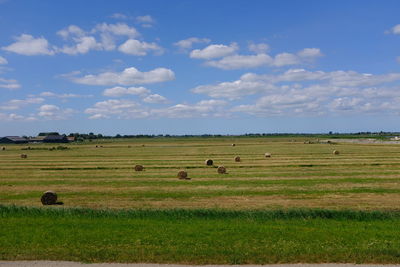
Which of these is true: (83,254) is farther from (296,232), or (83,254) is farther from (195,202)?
(195,202)

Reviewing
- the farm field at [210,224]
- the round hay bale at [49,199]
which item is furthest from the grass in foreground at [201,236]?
the round hay bale at [49,199]

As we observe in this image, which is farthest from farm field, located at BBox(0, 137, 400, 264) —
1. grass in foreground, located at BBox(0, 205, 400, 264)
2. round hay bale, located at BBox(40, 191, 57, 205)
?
round hay bale, located at BBox(40, 191, 57, 205)

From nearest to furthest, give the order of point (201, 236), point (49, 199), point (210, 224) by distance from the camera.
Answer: point (201, 236)
point (210, 224)
point (49, 199)

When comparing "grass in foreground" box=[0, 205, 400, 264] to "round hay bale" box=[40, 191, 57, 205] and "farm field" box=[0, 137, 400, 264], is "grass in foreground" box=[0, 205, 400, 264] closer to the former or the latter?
"farm field" box=[0, 137, 400, 264]

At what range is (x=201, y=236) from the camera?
13.0 m

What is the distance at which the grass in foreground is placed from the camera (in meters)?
10.7

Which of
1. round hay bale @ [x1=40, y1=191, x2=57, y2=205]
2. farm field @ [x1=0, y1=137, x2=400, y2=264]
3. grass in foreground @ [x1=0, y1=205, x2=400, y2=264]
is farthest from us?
round hay bale @ [x1=40, y1=191, x2=57, y2=205]

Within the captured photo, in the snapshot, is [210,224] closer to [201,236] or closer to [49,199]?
[201,236]

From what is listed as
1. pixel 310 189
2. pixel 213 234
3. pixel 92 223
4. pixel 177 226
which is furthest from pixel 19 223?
pixel 310 189

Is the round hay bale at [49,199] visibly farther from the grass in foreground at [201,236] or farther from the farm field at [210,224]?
the grass in foreground at [201,236]

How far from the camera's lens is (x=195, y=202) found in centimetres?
2317

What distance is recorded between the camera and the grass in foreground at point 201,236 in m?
10.7

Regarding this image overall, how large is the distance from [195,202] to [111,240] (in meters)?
10.9

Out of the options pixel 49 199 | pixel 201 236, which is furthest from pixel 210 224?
pixel 49 199
